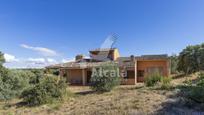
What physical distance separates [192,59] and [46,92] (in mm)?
20892

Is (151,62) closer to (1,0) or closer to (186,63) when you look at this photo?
(186,63)

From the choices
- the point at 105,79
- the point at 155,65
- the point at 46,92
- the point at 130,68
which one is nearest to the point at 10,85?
the point at 46,92

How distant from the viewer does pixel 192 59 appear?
2861cm

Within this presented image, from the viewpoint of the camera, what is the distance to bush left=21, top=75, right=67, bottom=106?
600 inches

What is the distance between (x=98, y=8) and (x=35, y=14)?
6411mm

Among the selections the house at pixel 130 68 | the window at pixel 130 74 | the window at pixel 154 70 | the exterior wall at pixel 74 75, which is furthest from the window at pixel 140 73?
the exterior wall at pixel 74 75

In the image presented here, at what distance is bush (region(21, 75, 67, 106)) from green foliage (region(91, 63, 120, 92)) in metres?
3.33

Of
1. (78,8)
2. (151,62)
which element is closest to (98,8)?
(78,8)

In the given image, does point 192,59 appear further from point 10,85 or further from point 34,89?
point 10,85

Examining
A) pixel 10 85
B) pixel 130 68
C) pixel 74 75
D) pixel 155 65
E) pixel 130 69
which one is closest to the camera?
pixel 10 85

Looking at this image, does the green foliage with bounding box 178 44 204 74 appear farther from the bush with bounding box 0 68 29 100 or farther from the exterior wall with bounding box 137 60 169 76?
the bush with bounding box 0 68 29 100

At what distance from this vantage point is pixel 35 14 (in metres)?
21.5

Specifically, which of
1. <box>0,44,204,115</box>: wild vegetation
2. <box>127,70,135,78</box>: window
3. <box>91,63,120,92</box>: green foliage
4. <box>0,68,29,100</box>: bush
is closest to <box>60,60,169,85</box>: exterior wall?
<box>127,70,135,78</box>: window

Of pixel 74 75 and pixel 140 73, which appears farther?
pixel 74 75
